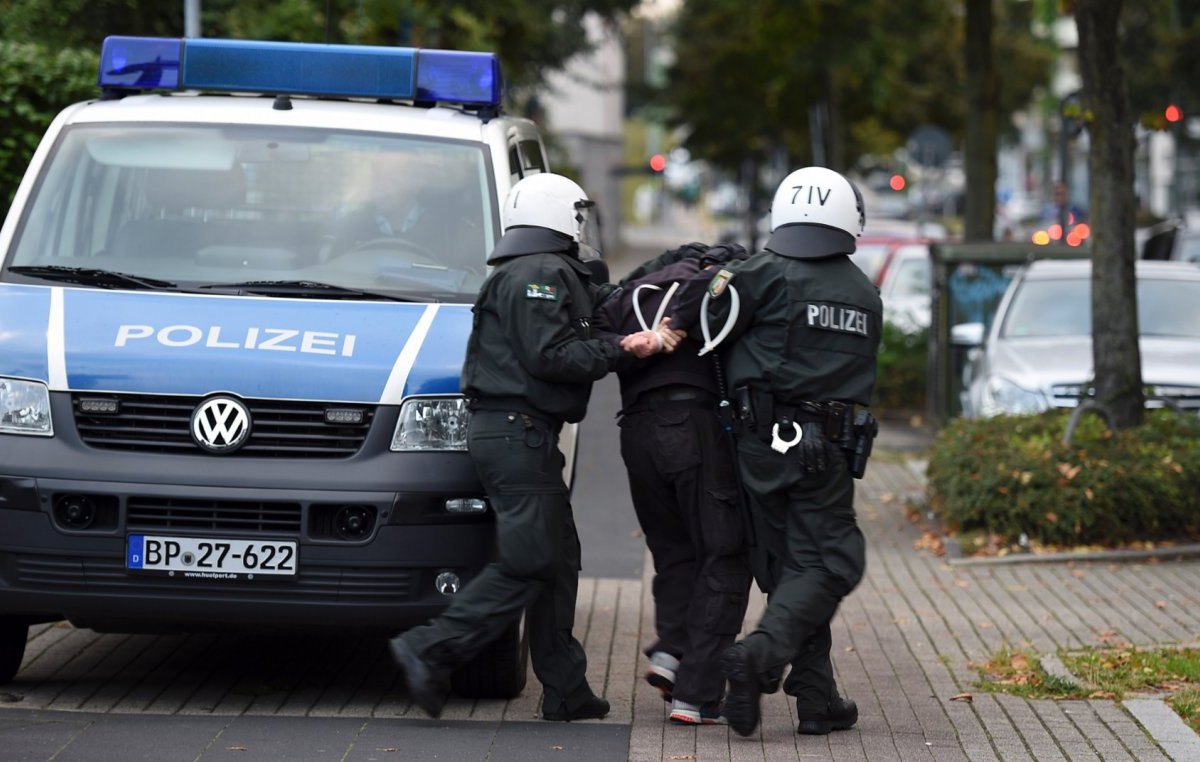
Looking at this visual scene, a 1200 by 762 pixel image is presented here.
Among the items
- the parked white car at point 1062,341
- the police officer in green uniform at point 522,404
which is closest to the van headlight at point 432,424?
the police officer in green uniform at point 522,404

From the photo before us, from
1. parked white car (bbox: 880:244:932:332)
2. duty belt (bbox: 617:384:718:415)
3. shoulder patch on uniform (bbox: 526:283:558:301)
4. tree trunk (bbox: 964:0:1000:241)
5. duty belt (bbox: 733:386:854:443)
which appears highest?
tree trunk (bbox: 964:0:1000:241)

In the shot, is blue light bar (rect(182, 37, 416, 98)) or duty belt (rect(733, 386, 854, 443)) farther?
blue light bar (rect(182, 37, 416, 98))

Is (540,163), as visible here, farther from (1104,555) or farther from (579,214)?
(1104,555)

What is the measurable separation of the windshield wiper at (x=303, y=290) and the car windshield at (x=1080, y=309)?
7282 millimetres

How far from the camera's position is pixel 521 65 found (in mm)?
25469

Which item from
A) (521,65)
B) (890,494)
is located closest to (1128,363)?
(890,494)

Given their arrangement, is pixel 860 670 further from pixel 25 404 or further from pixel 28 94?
pixel 28 94

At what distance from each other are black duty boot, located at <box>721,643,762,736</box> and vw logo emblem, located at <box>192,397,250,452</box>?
1660 mm

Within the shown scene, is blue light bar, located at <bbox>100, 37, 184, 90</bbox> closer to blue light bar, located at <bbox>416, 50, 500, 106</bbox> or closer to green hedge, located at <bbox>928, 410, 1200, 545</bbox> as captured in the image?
blue light bar, located at <bbox>416, 50, 500, 106</bbox>

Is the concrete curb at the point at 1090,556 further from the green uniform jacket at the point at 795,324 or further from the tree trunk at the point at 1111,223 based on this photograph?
the green uniform jacket at the point at 795,324

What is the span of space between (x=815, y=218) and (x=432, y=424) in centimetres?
138

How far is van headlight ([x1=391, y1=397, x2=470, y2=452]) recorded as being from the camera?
19.8ft

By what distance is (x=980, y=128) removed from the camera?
18312 millimetres

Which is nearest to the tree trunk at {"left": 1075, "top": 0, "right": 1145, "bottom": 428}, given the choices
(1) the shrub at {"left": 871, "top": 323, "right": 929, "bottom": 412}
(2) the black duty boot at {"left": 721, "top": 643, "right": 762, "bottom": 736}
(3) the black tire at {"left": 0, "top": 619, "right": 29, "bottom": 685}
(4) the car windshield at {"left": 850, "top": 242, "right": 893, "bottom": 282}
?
(2) the black duty boot at {"left": 721, "top": 643, "right": 762, "bottom": 736}
